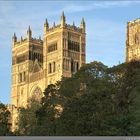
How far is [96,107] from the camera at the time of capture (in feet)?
165

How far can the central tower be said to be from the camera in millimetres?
161125

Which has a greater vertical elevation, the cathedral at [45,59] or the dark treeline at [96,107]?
the cathedral at [45,59]

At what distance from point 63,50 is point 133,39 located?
34.3 meters

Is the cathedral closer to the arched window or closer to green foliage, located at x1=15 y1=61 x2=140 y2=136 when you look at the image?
the arched window

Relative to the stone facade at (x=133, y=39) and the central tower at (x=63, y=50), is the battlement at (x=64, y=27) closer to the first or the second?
the central tower at (x=63, y=50)

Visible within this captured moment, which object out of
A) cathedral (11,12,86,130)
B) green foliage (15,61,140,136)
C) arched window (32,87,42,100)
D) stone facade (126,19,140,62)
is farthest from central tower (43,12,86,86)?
green foliage (15,61,140,136)

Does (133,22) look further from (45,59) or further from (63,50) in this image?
(45,59)

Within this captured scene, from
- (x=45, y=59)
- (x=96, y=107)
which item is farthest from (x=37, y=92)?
(x=96, y=107)

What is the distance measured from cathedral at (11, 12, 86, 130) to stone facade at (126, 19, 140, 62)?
28.6 meters

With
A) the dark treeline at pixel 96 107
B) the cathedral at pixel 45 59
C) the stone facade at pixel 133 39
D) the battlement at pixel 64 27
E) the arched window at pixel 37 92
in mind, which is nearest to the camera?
the dark treeline at pixel 96 107

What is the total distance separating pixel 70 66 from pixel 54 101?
9550 centimetres

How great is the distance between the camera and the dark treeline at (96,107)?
154 feet

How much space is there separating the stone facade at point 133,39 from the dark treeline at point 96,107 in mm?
61390

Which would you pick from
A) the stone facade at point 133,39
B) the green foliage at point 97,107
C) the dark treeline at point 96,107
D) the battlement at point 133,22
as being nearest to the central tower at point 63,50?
the stone facade at point 133,39
